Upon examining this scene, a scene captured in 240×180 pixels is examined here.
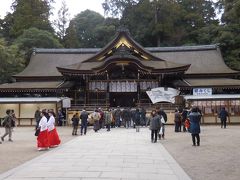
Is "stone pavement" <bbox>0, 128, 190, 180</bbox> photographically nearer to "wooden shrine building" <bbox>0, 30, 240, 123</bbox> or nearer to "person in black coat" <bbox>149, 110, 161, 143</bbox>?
"person in black coat" <bbox>149, 110, 161, 143</bbox>

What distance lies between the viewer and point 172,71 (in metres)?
34.3

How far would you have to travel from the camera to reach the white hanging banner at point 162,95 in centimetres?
3322

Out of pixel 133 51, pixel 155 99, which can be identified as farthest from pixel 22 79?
pixel 155 99

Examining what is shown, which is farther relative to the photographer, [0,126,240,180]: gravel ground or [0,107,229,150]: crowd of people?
[0,107,229,150]: crowd of people

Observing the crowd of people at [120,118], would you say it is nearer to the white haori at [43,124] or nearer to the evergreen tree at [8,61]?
the white haori at [43,124]

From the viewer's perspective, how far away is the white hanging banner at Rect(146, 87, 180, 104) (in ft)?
109

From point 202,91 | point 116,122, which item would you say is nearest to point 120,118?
point 116,122

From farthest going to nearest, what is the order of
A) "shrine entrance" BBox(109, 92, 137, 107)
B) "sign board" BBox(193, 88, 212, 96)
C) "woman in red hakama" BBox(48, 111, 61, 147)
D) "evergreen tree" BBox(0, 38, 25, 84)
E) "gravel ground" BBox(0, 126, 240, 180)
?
"evergreen tree" BBox(0, 38, 25, 84), "shrine entrance" BBox(109, 92, 137, 107), "sign board" BBox(193, 88, 212, 96), "woman in red hakama" BBox(48, 111, 61, 147), "gravel ground" BBox(0, 126, 240, 180)

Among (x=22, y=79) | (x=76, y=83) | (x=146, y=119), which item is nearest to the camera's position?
(x=146, y=119)

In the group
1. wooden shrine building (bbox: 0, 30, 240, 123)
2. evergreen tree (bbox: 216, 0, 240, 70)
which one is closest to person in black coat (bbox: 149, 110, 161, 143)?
wooden shrine building (bbox: 0, 30, 240, 123)

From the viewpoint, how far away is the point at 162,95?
33.3 metres

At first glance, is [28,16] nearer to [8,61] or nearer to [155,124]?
[8,61]

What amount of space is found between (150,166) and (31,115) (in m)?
23.3

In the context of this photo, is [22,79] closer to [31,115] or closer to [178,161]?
[31,115]
